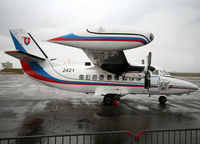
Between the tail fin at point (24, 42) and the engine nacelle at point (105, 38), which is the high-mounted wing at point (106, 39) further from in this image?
the tail fin at point (24, 42)

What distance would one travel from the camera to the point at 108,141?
18.3 feet

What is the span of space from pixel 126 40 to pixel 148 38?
103 centimetres

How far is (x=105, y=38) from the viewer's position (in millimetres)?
6582

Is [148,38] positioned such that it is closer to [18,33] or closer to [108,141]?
[108,141]

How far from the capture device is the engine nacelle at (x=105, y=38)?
258 inches

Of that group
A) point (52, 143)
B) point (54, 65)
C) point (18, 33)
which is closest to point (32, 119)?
point (52, 143)

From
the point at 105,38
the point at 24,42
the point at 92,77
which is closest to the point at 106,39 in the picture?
the point at 105,38

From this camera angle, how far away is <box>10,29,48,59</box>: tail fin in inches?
467

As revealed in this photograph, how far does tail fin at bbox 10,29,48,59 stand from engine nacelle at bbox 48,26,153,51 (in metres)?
6.55

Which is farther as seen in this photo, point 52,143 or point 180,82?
point 180,82

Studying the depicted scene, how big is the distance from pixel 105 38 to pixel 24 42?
8.09 meters

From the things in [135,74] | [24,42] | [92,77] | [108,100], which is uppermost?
[24,42]

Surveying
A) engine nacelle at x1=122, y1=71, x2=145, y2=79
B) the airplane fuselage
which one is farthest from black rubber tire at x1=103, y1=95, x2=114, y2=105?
engine nacelle at x1=122, y1=71, x2=145, y2=79

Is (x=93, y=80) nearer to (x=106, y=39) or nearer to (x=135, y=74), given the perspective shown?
(x=135, y=74)
